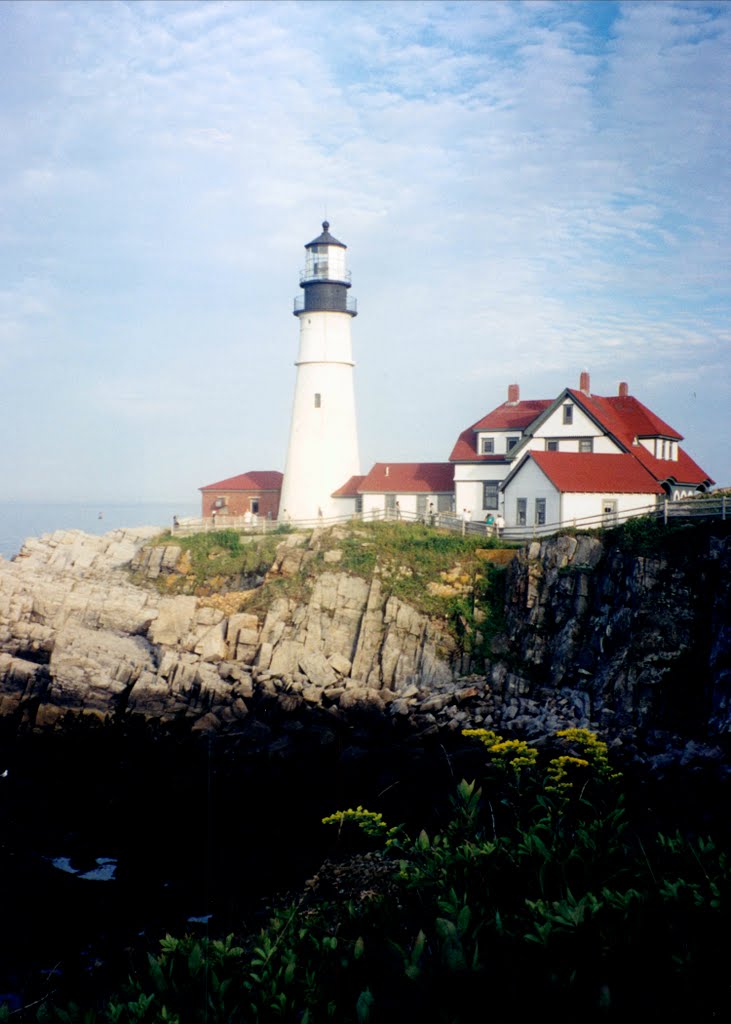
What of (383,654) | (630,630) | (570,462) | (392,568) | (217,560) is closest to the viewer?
(630,630)

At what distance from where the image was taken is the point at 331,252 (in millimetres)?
40750

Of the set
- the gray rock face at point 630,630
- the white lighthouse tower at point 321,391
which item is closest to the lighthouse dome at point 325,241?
the white lighthouse tower at point 321,391

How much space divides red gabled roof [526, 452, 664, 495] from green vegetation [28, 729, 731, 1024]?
23.0 m

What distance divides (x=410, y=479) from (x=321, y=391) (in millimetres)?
5798

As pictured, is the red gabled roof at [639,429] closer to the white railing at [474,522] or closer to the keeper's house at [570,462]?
the keeper's house at [570,462]

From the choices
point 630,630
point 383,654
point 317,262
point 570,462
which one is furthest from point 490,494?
point 630,630

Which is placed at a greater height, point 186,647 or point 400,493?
point 400,493

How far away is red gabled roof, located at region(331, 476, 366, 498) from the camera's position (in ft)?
135

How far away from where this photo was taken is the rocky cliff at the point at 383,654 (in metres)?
24.6

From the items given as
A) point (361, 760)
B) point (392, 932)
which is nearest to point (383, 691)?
point (361, 760)

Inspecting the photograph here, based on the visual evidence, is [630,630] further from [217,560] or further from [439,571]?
[217,560]

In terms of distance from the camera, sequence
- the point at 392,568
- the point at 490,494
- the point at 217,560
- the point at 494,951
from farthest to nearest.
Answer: the point at 490,494 < the point at 217,560 < the point at 392,568 < the point at 494,951

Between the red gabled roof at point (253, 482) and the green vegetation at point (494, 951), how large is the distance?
3552cm

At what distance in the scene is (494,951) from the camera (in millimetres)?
7602
